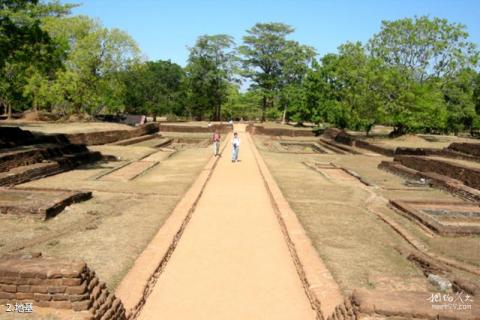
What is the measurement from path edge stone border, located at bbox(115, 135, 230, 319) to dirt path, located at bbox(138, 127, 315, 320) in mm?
110

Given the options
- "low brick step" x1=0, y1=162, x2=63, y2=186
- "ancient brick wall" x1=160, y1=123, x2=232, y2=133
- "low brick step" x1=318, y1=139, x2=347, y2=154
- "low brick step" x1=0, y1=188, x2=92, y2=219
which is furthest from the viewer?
"ancient brick wall" x1=160, y1=123, x2=232, y2=133

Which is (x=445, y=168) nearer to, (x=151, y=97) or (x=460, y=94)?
(x=460, y=94)

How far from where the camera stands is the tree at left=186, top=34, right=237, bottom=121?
49.5 metres

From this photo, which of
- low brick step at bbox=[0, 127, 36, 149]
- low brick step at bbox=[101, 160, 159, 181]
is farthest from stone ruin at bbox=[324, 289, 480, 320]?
low brick step at bbox=[0, 127, 36, 149]

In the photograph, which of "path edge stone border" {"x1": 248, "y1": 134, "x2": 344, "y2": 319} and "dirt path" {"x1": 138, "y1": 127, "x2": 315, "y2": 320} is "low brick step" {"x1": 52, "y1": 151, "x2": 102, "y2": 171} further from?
"path edge stone border" {"x1": 248, "y1": 134, "x2": 344, "y2": 319}

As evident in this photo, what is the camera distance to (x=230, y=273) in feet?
20.9

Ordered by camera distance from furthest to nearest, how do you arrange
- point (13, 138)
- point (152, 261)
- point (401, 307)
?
point (13, 138) < point (152, 261) < point (401, 307)

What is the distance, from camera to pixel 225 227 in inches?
344

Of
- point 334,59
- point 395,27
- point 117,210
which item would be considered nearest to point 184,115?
point 334,59

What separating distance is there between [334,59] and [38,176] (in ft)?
105

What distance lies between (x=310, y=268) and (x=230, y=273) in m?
1.18

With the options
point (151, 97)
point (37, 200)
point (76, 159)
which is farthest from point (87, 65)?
point (37, 200)

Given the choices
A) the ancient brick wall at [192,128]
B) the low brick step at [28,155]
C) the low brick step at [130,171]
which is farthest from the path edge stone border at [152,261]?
the ancient brick wall at [192,128]

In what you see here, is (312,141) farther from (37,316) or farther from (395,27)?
(37,316)
